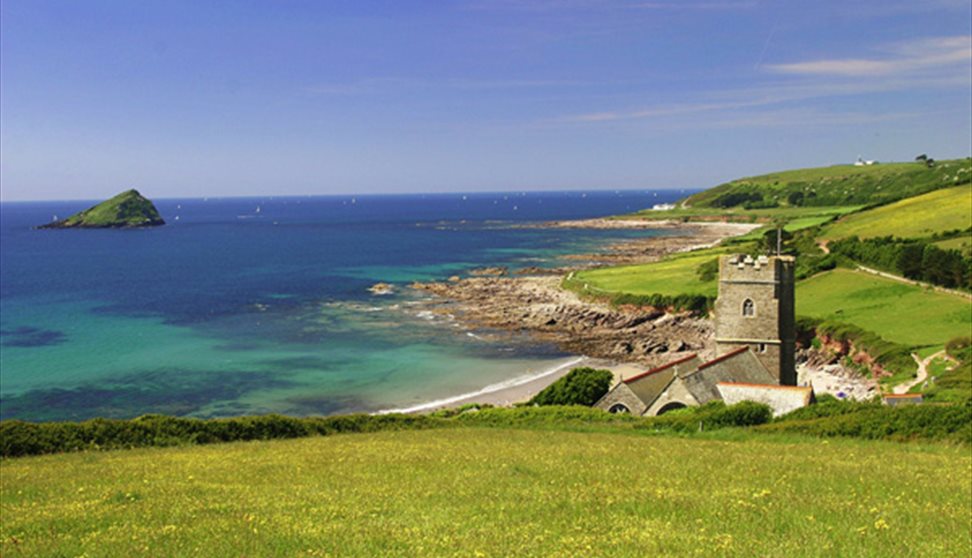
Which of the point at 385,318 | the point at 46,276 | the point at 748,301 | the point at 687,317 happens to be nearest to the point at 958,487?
the point at 748,301

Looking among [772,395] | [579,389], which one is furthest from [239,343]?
[772,395]

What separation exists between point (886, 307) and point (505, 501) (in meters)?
58.4

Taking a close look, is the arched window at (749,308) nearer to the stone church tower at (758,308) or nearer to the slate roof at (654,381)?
the stone church tower at (758,308)

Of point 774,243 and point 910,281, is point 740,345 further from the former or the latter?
point 774,243

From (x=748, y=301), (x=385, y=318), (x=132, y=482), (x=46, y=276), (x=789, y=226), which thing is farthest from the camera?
(x=789, y=226)

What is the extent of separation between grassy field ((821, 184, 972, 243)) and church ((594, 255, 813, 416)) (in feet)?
203

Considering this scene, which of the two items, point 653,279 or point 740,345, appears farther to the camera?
point 653,279

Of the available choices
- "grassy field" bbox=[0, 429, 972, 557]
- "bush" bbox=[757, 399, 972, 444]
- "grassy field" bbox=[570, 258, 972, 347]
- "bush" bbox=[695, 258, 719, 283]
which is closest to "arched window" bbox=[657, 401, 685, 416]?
"bush" bbox=[757, 399, 972, 444]

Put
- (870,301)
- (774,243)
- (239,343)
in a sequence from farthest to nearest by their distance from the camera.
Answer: (774,243), (239,343), (870,301)

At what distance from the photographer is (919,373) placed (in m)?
46.0

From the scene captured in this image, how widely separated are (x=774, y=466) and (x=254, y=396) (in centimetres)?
4523

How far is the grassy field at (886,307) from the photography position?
53656 millimetres

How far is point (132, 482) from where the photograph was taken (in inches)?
711

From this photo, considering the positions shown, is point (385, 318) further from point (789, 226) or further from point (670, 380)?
point (789, 226)
